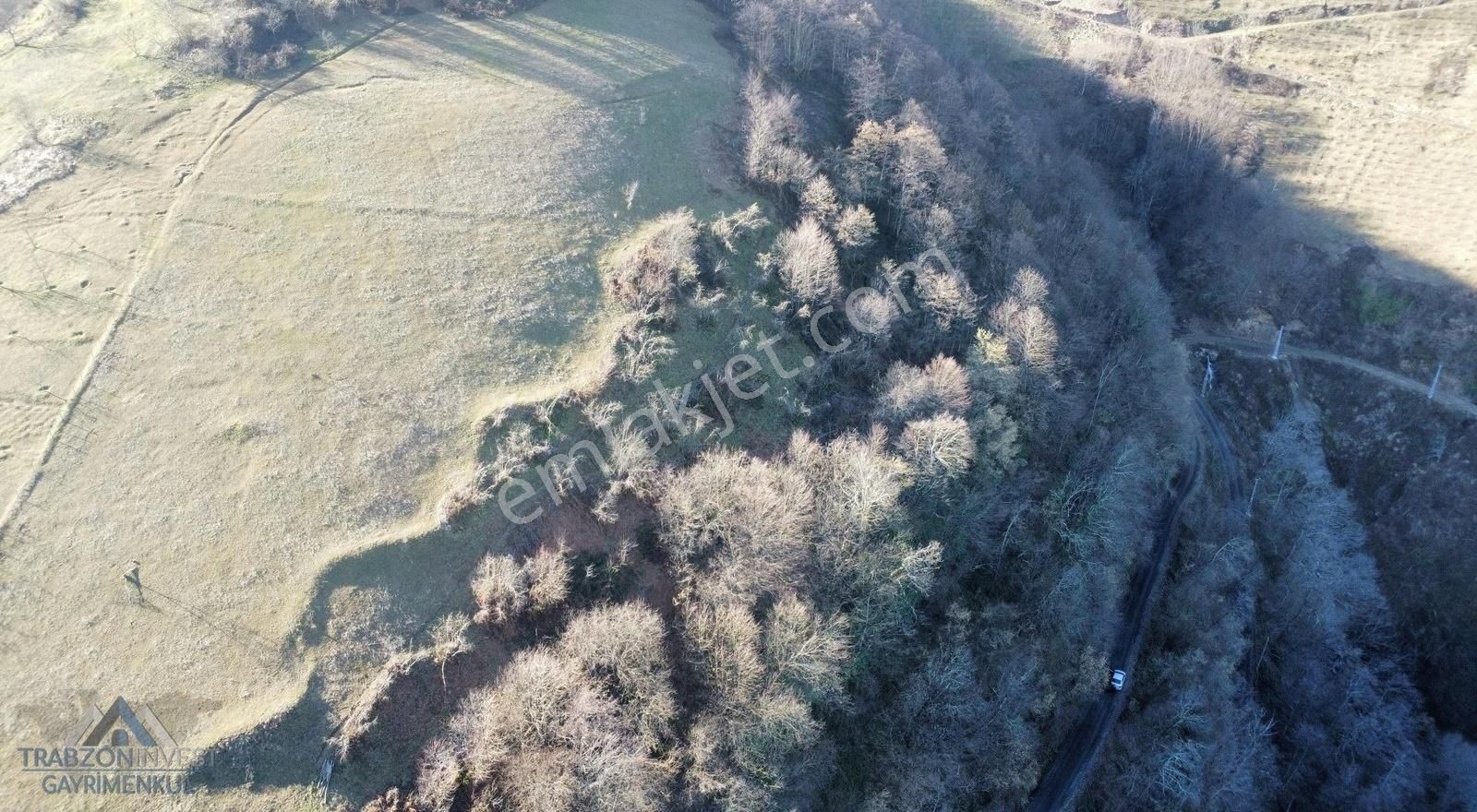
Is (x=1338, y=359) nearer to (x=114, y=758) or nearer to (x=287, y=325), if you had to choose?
(x=287, y=325)

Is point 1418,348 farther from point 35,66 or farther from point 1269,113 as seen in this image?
point 35,66

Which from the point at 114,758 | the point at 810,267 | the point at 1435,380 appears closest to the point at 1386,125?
the point at 1435,380

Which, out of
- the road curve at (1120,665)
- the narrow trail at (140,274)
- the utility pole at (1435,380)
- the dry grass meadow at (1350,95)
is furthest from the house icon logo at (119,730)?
the dry grass meadow at (1350,95)

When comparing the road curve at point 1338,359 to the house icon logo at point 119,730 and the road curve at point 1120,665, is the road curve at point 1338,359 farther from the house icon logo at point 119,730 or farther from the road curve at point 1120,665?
the house icon logo at point 119,730

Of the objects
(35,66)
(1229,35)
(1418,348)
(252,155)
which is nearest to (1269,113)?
(1229,35)

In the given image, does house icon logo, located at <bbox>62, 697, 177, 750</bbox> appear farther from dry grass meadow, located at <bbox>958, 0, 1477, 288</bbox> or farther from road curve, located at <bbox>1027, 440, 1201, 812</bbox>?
dry grass meadow, located at <bbox>958, 0, 1477, 288</bbox>
